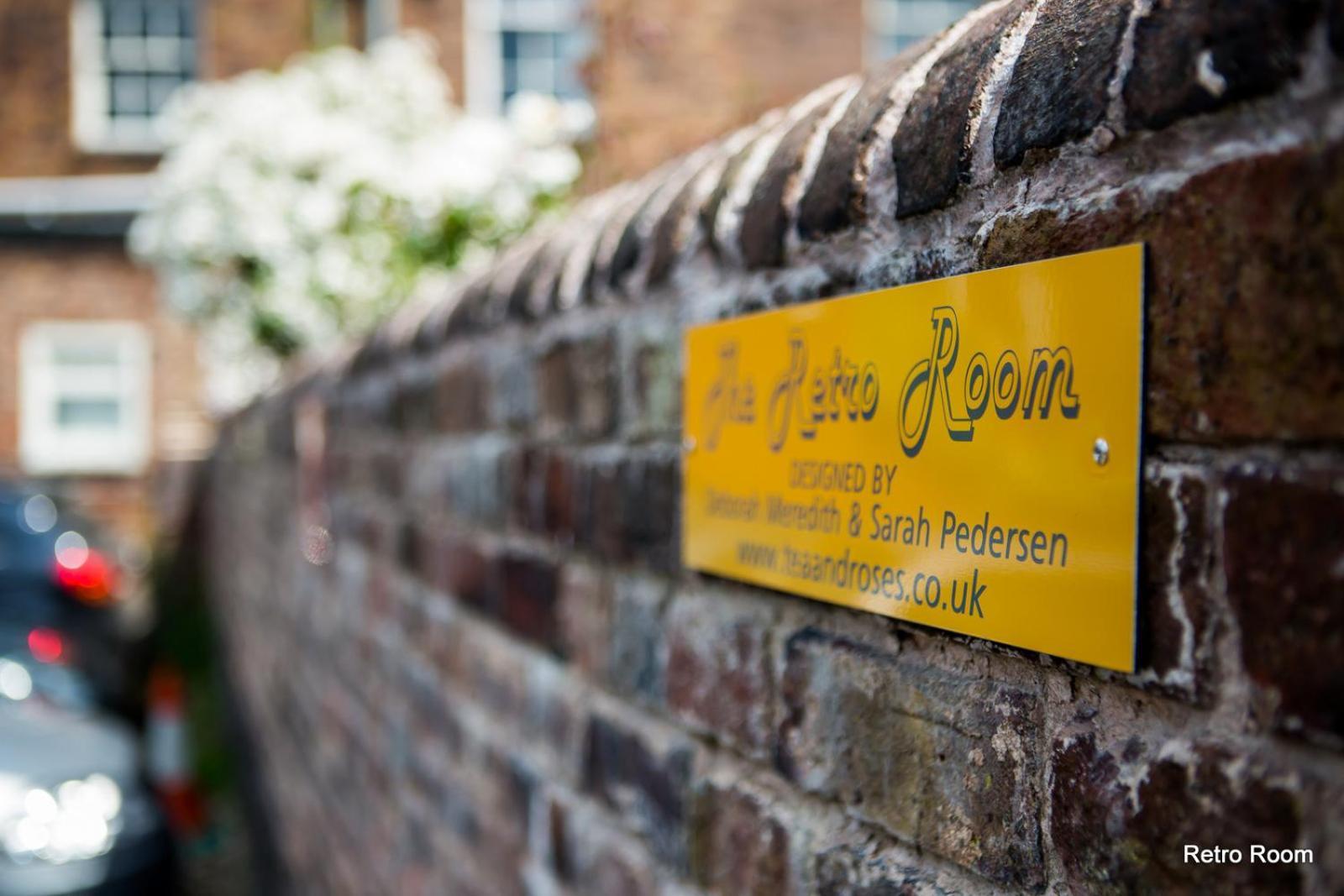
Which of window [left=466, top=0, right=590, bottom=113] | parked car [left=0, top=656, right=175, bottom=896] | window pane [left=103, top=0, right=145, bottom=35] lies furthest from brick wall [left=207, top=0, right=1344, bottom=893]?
window pane [left=103, top=0, right=145, bottom=35]

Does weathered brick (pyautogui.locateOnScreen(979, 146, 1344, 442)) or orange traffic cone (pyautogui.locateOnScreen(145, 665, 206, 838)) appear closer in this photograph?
weathered brick (pyautogui.locateOnScreen(979, 146, 1344, 442))

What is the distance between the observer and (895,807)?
2.98 feet

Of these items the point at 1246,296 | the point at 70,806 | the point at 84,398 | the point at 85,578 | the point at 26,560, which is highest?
the point at 1246,296

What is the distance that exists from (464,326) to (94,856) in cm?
276

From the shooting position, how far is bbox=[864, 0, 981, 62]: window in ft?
36.9

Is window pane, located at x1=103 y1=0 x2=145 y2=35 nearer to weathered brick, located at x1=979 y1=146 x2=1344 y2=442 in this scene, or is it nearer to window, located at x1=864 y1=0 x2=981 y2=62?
window, located at x1=864 y1=0 x2=981 y2=62

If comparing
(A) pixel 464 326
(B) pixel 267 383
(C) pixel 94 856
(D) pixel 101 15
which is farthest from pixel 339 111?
(D) pixel 101 15

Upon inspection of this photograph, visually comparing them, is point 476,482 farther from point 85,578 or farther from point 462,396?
point 85,578

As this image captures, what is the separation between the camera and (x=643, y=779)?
4.41 feet

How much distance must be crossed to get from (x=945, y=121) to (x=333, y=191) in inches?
161

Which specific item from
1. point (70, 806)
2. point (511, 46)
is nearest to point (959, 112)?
point (70, 806)

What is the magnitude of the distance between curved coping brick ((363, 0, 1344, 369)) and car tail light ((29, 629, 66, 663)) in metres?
4.47

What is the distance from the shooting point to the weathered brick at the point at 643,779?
1.25 m

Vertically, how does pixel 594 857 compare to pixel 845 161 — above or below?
below
